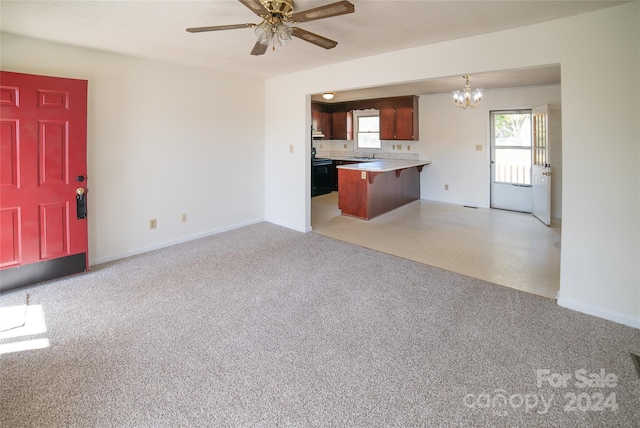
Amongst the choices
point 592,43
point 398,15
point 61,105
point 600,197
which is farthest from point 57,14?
point 600,197

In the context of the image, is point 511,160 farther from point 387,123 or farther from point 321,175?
point 321,175

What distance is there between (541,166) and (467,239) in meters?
2.14

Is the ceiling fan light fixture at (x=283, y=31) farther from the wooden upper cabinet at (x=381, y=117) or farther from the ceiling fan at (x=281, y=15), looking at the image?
the wooden upper cabinet at (x=381, y=117)

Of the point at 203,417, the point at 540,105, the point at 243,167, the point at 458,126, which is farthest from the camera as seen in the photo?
the point at 458,126

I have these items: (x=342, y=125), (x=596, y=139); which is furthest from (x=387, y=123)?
(x=596, y=139)

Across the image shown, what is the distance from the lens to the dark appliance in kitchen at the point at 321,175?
8.41 metres

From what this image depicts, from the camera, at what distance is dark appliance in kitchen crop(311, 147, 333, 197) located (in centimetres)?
841

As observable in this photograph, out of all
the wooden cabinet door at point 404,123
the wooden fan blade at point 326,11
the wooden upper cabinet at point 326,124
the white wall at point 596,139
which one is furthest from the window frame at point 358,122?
the wooden fan blade at point 326,11

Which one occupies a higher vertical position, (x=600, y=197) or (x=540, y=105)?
(x=540, y=105)

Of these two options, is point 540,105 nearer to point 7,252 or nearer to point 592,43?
point 592,43

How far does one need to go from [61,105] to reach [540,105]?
6928 millimetres

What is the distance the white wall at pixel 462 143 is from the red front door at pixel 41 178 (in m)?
A: 6.30

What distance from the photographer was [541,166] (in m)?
5.57

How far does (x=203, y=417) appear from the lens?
1.67 meters
